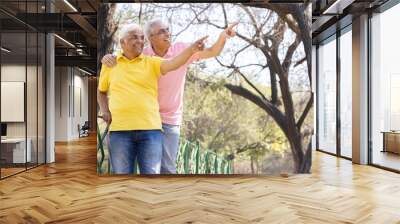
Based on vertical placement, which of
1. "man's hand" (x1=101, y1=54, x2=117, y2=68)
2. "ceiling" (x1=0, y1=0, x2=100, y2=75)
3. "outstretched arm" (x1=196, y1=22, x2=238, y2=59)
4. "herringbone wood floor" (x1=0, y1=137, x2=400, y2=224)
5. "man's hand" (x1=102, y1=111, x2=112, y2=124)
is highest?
"ceiling" (x1=0, y1=0, x2=100, y2=75)

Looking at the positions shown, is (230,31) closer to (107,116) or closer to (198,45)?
(198,45)

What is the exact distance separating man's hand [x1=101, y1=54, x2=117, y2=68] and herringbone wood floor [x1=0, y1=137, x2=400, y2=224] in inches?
72.1

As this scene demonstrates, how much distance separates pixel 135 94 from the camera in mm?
6320

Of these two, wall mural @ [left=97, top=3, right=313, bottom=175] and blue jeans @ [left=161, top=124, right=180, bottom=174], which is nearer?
blue jeans @ [left=161, top=124, right=180, bottom=174]

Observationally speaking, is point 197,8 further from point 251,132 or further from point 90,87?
point 90,87

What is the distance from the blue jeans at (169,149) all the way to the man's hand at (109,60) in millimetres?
1271

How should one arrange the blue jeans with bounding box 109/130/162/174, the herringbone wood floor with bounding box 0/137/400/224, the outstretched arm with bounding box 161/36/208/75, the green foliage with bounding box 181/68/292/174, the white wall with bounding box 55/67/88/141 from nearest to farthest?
the herringbone wood floor with bounding box 0/137/400/224 < the blue jeans with bounding box 109/130/162/174 < the outstretched arm with bounding box 161/36/208/75 < the green foliage with bounding box 181/68/292/174 < the white wall with bounding box 55/67/88/141

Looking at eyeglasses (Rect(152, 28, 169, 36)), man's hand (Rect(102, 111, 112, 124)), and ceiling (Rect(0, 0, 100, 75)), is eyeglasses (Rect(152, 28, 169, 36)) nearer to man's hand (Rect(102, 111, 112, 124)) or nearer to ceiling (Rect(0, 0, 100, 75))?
ceiling (Rect(0, 0, 100, 75))

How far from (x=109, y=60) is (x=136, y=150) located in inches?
59.1

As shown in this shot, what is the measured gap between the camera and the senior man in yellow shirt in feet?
20.7

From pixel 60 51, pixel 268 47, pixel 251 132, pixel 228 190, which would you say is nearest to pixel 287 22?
pixel 268 47

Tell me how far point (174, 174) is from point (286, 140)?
1.92 meters

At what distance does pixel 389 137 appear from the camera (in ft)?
24.9

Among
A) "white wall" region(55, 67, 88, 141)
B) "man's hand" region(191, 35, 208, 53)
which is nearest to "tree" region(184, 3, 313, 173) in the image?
"man's hand" region(191, 35, 208, 53)
